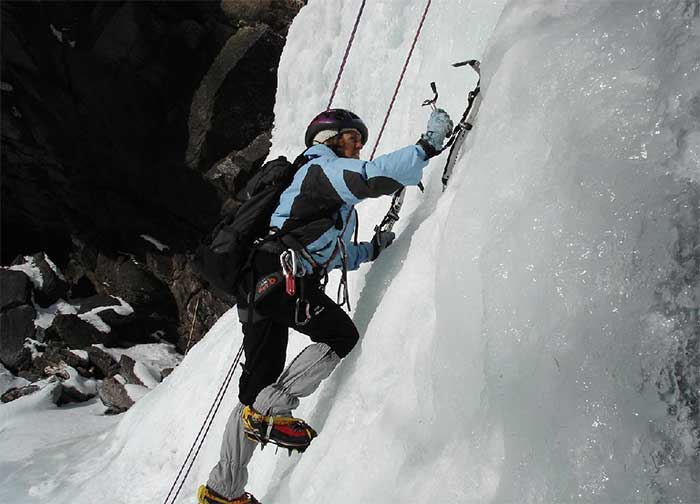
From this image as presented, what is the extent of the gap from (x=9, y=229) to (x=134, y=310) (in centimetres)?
467

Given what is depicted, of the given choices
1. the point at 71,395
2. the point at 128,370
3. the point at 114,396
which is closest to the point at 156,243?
the point at 128,370

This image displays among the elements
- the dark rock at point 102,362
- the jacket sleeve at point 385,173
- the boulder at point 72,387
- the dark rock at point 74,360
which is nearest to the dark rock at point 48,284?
the dark rock at point 74,360

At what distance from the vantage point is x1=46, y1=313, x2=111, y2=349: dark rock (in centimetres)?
1258

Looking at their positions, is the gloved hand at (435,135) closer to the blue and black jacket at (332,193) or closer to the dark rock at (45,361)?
the blue and black jacket at (332,193)

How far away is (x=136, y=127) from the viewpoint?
13.3 m

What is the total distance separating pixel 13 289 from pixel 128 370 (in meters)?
4.37

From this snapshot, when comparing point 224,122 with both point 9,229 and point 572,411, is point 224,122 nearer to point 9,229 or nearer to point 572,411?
point 9,229

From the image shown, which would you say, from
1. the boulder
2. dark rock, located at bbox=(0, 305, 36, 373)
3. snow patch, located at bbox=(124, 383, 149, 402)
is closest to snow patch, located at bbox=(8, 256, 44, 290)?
dark rock, located at bbox=(0, 305, 36, 373)

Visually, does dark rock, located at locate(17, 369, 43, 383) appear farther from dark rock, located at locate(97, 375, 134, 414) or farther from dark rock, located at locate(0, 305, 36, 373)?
dark rock, located at locate(97, 375, 134, 414)

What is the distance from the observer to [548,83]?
190 centimetres

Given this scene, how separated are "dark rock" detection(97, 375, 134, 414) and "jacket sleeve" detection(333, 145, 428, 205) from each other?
28.6 feet

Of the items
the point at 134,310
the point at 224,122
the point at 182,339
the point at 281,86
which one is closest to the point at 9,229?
the point at 134,310

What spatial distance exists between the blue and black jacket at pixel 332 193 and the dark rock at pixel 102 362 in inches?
407

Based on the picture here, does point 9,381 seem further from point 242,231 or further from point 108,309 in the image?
point 242,231
